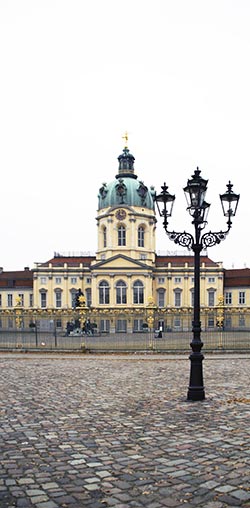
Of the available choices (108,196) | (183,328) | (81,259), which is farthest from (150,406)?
(81,259)

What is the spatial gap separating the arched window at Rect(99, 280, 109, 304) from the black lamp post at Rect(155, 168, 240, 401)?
5548 centimetres

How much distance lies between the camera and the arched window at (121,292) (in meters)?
68.4

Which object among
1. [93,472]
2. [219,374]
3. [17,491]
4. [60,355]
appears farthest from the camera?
[60,355]

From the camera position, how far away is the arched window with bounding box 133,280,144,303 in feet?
225

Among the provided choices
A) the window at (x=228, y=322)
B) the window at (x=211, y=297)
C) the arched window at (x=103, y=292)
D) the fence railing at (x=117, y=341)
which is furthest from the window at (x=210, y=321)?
→ the window at (x=211, y=297)

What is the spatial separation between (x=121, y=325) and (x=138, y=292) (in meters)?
38.7

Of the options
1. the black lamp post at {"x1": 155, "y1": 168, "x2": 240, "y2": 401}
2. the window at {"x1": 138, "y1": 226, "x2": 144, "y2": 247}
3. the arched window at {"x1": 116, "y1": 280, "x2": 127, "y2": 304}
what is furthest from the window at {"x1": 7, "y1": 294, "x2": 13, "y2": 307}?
the black lamp post at {"x1": 155, "y1": 168, "x2": 240, "y2": 401}

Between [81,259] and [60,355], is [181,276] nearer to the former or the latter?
[81,259]

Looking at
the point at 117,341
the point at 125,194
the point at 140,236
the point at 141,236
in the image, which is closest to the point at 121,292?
the point at 140,236

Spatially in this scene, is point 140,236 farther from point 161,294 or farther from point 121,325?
point 121,325

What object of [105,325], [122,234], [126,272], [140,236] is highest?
[122,234]

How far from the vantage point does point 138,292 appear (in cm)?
6862

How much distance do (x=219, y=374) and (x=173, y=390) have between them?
13.3 ft

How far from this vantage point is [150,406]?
11102mm
